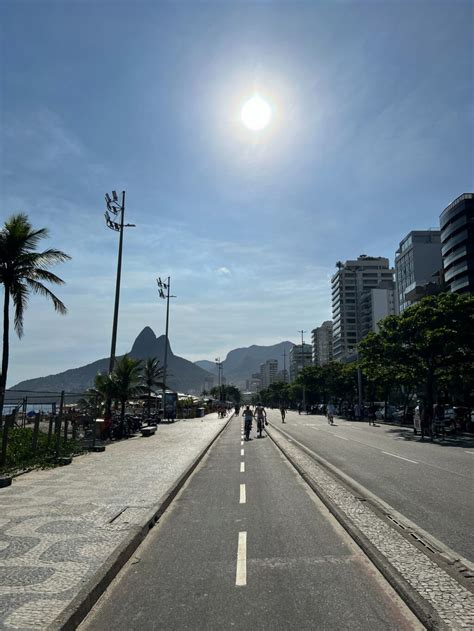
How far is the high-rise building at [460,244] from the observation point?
74.9 meters

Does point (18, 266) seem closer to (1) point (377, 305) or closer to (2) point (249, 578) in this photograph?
(2) point (249, 578)

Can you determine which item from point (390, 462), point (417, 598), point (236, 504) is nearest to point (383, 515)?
point (236, 504)

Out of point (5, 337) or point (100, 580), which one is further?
point (5, 337)

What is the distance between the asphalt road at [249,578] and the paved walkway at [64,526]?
40cm

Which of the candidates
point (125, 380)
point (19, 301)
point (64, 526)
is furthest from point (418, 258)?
point (64, 526)

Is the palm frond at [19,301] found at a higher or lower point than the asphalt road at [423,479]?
higher

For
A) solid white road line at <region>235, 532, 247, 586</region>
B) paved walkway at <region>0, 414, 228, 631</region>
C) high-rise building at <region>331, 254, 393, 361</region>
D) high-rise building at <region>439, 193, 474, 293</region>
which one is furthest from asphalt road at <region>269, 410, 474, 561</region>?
high-rise building at <region>331, 254, 393, 361</region>

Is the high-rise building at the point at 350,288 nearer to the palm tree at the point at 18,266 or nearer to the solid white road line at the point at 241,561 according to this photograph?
the palm tree at the point at 18,266

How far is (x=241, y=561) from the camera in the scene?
616 cm

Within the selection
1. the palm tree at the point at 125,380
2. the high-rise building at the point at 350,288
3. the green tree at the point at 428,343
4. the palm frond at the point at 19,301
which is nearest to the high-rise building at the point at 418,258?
the high-rise building at the point at 350,288

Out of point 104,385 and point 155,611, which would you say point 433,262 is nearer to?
point 104,385

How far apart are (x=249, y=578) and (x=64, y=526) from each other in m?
3.58

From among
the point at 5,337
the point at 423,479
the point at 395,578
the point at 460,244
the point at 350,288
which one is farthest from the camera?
the point at 350,288

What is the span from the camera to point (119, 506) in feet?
29.6
